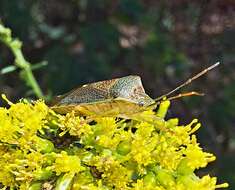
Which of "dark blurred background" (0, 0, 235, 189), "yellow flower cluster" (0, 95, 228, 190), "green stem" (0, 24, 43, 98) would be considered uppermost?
"dark blurred background" (0, 0, 235, 189)

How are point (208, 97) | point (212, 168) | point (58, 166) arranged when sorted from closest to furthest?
point (58, 166)
point (212, 168)
point (208, 97)

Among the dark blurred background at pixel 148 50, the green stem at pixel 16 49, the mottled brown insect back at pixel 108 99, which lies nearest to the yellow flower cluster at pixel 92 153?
the mottled brown insect back at pixel 108 99

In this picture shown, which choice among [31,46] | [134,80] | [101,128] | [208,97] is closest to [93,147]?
[101,128]

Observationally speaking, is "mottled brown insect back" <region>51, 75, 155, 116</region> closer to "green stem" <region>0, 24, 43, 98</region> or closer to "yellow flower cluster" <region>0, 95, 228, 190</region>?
"yellow flower cluster" <region>0, 95, 228, 190</region>

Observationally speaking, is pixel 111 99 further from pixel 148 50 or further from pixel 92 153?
pixel 148 50

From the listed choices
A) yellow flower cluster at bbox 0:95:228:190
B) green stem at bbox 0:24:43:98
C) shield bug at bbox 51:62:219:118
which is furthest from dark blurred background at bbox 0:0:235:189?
shield bug at bbox 51:62:219:118

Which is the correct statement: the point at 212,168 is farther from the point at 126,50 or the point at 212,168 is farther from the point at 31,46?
the point at 31,46

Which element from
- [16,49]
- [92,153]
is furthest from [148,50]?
[92,153]

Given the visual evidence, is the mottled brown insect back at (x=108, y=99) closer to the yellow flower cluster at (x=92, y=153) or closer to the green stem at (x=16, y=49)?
the yellow flower cluster at (x=92, y=153)

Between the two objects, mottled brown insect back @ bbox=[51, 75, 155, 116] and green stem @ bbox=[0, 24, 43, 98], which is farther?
green stem @ bbox=[0, 24, 43, 98]
